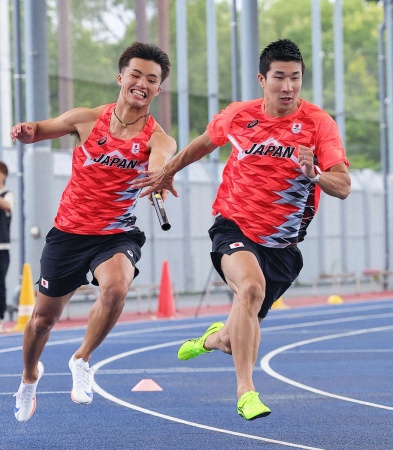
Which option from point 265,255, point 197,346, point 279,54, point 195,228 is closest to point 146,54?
point 279,54

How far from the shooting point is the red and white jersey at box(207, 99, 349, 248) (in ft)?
25.1

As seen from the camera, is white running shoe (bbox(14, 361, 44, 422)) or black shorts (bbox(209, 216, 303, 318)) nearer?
black shorts (bbox(209, 216, 303, 318))

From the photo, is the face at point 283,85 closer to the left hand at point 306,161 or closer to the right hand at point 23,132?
the left hand at point 306,161

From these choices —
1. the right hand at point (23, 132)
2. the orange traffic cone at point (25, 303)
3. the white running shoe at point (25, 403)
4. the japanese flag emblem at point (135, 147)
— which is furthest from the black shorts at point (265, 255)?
the orange traffic cone at point (25, 303)

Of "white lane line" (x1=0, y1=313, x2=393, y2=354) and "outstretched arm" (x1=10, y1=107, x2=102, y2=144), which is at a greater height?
"outstretched arm" (x1=10, y1=107, x2=102, y2=144)

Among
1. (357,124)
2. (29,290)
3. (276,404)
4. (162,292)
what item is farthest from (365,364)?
(357,124)

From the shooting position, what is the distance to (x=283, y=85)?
7582mm

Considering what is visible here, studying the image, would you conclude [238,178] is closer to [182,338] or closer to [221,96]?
[182,338]

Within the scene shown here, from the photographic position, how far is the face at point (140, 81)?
314 inches

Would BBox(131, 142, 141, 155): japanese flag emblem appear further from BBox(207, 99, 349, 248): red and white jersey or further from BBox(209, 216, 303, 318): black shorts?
BBox(209, 216, 303, 318): black shorts

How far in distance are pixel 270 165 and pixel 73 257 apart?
1.47 metres

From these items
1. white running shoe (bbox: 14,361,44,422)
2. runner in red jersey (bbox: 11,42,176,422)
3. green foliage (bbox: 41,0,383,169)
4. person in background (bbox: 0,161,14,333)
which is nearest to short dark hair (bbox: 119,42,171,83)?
runner in red jersey (bbox: 11,42,176,422)

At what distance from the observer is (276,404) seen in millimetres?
9570

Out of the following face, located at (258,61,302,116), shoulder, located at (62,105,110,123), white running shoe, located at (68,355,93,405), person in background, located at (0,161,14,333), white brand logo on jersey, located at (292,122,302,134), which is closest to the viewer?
face, located at (258,61,302,116)
